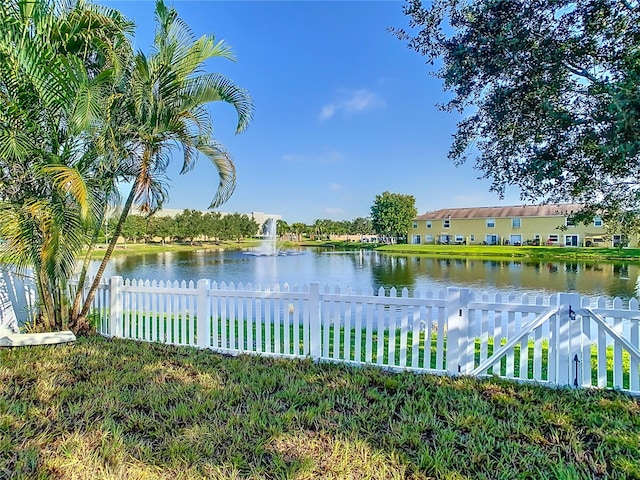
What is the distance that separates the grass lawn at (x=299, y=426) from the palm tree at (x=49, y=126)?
1464 millimetres

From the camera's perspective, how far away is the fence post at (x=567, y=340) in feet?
11.1

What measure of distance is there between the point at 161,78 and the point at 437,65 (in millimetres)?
3704

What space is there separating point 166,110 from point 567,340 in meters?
5.42

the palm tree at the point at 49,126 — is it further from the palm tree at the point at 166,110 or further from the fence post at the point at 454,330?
the fence post at the point at 454,330

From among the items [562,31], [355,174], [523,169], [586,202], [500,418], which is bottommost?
[500,418]

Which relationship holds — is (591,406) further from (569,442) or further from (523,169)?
(523,169)

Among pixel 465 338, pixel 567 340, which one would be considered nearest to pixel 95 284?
pixel 465 338

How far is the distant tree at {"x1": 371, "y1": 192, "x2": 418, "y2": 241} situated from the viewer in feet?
153

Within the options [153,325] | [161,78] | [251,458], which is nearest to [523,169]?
[251,458]

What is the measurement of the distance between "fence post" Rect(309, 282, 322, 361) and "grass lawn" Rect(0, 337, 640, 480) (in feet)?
1.21

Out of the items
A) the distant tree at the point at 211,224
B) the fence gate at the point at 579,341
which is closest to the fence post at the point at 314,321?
the fence gate at the point at 579,341

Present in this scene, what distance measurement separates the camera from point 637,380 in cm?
325

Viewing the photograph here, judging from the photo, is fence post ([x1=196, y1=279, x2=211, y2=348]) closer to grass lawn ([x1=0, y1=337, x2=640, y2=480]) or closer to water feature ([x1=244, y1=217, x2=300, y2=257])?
grass lawn ([x1=0, y1=337, x2=640, y2=480])

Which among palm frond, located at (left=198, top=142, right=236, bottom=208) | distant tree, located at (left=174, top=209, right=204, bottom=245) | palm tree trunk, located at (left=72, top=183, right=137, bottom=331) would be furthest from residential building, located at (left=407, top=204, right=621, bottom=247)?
palm tree trunk, located at (left=72, top=183, right=137, bottom=331)
